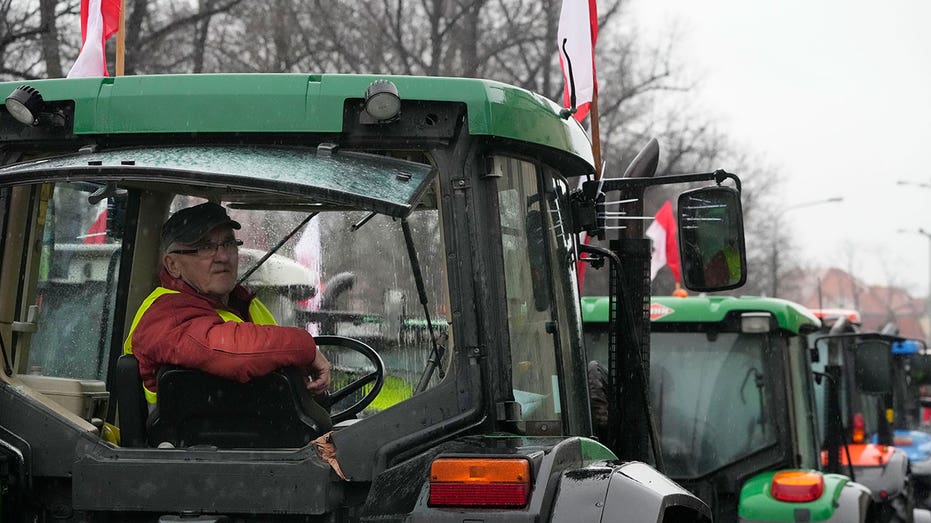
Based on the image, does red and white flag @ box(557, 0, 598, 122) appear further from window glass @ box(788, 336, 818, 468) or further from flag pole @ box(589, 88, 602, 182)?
window glass @ box(788, 336, 818, 468)

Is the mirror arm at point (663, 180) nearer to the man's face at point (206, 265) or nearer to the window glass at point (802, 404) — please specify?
the man's face at point (206, 265)

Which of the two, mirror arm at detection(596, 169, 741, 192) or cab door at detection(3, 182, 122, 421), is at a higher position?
mirror arm at detection(596, 169, 741, 192)

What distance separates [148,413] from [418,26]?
20.6 metres

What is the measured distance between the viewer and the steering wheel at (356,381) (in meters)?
4.06

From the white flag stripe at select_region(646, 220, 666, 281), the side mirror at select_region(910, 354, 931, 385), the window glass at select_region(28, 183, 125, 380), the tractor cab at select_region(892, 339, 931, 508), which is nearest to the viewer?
the window glass at select_region(28, 183, 125, 380)

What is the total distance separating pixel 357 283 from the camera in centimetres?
390

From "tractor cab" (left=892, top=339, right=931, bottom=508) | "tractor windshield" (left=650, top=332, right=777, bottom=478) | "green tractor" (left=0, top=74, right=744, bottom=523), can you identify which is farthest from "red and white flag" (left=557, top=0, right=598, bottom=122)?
"tractor cab" (left=892, top=339, right=931, bottom=508)

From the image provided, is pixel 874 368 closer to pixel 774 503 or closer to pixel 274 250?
pixel 774 503

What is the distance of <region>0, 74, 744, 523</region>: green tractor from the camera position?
3246mm

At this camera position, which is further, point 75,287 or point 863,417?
point 863,417

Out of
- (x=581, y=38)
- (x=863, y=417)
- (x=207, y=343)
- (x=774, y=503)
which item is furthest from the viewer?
(x=863, y=417)

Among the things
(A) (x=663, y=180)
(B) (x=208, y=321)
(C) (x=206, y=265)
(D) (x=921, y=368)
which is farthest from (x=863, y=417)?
(B) (x=208, y=321)

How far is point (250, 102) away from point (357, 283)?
0.70m

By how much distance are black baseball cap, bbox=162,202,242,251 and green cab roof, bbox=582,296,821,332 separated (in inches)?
160
